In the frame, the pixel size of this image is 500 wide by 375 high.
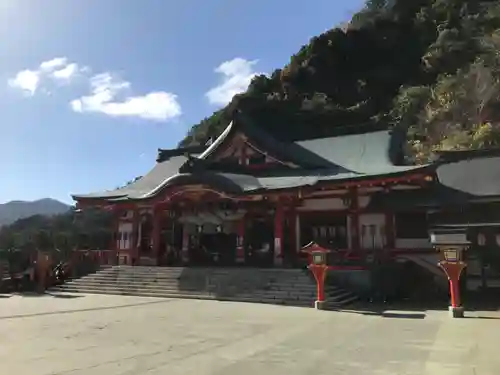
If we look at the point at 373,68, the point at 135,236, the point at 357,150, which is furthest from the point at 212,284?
the point at 373,68

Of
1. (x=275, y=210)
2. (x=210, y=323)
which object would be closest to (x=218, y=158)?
(x=275, y=210)

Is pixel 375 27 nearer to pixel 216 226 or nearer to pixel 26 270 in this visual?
pixel 216 226

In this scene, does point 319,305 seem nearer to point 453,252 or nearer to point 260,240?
point 453,252

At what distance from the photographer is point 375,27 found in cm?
6588

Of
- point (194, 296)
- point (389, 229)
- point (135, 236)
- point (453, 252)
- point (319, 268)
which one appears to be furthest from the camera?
point (135, 236)

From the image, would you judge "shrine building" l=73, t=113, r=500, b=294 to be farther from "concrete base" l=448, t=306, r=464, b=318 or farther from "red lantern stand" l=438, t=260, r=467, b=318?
"concrete base" l=448, t=306, r=464, b=318

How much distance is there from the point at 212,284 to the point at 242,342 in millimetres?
9692

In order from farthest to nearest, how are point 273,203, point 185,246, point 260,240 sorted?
1. point 185,246
2. point 260,240
3. point 273,203

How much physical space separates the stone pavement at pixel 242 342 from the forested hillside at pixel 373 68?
34159 mm

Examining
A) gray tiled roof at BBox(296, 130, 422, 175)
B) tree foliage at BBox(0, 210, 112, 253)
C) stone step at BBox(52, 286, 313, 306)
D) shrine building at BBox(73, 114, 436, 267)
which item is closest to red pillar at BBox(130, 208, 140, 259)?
shrine building at BBox(73, 114, 436, 267)

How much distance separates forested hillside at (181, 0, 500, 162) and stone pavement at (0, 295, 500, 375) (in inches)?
1345

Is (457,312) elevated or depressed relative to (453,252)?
depressed

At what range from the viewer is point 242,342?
768 cm

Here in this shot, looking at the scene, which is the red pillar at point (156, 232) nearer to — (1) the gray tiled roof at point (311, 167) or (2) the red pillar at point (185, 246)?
(1) the gray tiled roof at point (311, 167)
